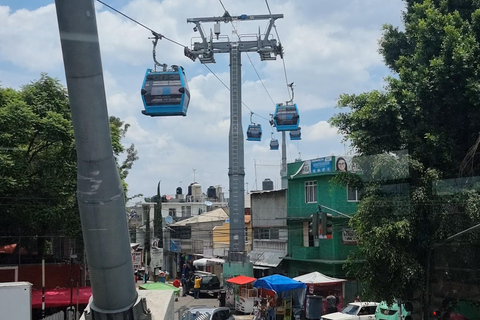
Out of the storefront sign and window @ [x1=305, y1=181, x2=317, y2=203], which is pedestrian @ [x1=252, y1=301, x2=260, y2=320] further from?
window @ [x1=305, y1=181, x2=317, y2=203]

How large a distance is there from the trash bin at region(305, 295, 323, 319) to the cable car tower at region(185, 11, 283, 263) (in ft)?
22.5

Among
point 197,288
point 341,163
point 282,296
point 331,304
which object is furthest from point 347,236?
point 197,288

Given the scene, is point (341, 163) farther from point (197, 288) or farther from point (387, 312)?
point (387, 312)

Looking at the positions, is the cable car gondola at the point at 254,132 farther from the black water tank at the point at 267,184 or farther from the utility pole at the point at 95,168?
the utility pole at the point at 95,168

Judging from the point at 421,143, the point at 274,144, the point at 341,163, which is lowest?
the point at 421,143

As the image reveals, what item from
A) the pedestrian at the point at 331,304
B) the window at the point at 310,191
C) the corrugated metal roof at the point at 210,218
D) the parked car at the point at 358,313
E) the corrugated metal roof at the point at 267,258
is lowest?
the pedestrian at the point at 331,304

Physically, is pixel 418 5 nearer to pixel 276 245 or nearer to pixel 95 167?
pixel 95 167

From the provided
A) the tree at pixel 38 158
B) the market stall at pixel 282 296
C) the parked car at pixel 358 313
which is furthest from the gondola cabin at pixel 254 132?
the tree at pixel 38 158

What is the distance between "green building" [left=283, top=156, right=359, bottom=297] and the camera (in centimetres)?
3481

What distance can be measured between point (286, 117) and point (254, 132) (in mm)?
7340

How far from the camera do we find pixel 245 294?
97.9 ft

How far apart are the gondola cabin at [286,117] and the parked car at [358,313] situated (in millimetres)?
14359

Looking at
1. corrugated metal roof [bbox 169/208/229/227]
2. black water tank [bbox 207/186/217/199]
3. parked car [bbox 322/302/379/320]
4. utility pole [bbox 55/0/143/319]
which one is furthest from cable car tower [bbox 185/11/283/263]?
black water tank [bbox 207/186/217/199]

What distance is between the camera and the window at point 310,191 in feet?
122
